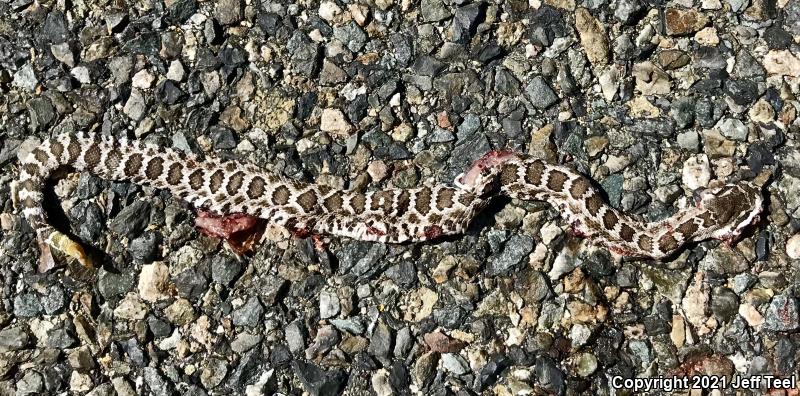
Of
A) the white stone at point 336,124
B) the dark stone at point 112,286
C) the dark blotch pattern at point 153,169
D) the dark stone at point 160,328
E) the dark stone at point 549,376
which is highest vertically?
the white stone at point 336,124

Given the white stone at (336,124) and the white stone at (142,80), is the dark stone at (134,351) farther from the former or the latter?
the white stone at (336,124)

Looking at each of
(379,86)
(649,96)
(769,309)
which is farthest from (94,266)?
(769,309)

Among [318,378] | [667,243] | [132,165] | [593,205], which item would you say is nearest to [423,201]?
[593,205]

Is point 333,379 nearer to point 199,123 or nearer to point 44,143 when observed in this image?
point 199,123

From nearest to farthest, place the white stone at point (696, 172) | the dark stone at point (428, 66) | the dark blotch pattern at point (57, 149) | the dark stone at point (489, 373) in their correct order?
the dark stone at point (489, 373)
the dark blotch pattern at point (57, 149)
the white stone at point (696, 172)
the dark stone at point (428, 66)

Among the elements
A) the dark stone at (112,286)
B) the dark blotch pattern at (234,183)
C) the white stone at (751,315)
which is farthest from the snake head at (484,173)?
the dark stone at (112,286)

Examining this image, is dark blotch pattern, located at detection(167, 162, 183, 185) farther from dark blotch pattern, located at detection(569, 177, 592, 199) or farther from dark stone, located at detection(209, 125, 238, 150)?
dark blotch pattern, located at detection(569, 177, 592, 199)
